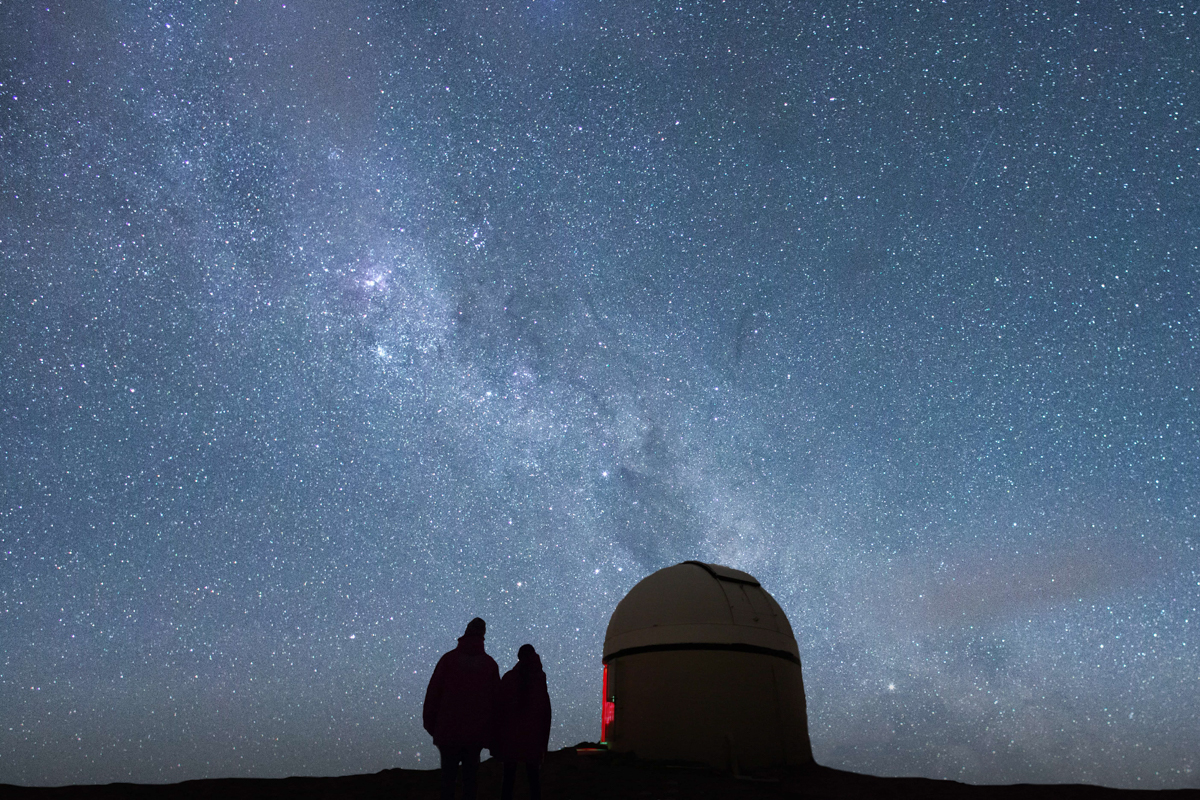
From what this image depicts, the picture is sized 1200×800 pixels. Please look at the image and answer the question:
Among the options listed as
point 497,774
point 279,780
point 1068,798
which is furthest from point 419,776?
point 1068,798

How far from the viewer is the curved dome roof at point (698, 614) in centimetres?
1286

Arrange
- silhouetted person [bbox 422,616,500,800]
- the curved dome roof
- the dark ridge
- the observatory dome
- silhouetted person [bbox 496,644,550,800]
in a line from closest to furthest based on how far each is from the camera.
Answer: silhouetted person [bbox 422,616,500,800]
silhouetted person [bbox 496,644,550,800]
the dark ridge
the observatory dome
the curved dome roof

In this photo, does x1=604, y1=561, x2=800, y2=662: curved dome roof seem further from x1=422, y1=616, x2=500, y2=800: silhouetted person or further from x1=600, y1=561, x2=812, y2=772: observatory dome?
x1=422, y1=616, x2=500, y2=800: silhouetted person

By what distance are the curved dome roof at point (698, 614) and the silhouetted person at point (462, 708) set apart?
703 cm

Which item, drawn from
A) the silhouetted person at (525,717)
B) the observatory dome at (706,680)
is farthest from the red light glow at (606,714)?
the silhouetted person at (525,717)

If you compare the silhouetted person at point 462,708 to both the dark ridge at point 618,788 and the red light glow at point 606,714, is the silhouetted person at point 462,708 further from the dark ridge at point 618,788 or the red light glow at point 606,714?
the red light glow at point 606,714

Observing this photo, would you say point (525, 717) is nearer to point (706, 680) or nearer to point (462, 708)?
point (462, 708)

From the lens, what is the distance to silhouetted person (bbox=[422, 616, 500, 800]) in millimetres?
6238

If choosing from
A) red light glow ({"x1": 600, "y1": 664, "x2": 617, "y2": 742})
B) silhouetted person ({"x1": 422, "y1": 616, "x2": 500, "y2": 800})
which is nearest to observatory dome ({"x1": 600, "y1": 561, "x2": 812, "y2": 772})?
red light glow ({"x1": 600, "y1": 664, "x2": 617, "y2": 742})

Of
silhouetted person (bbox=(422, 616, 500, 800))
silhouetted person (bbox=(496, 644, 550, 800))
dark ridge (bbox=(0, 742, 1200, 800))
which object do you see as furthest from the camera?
dark ridge (bbox=(0, 742, 1200, 800))

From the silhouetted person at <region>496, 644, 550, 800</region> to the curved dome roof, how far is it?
20.0 feet

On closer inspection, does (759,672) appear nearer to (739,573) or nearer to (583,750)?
(739,573)

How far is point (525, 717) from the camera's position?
706 centimetres

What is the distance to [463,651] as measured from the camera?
6602mm
